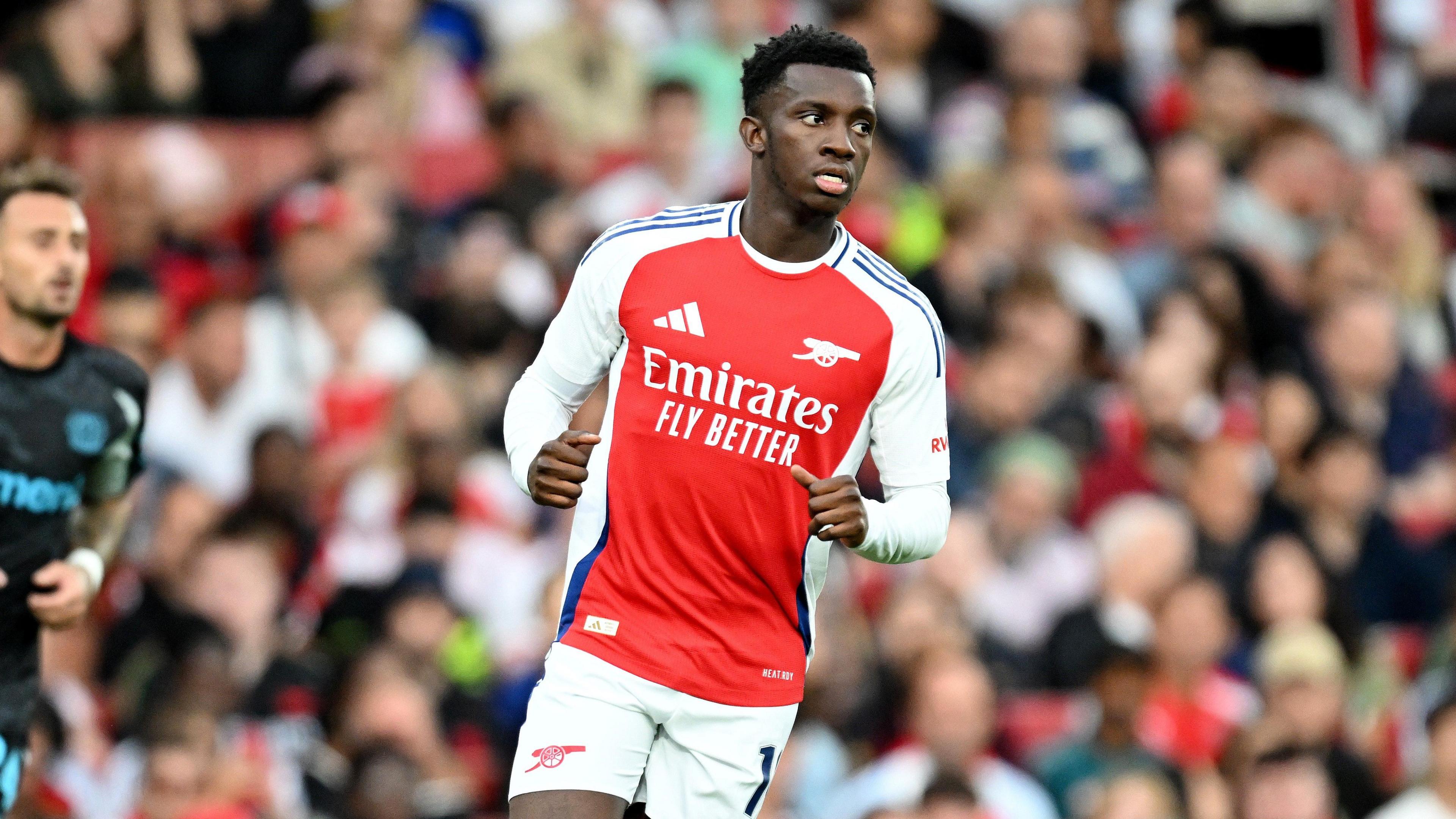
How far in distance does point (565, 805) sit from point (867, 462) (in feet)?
17.5

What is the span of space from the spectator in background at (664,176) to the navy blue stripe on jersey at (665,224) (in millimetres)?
5720

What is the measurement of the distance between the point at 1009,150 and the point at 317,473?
16.5ft

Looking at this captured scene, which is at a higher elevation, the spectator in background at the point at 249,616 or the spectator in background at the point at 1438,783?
the spectator in background at the point at 249,616

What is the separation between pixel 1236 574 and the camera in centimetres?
1092

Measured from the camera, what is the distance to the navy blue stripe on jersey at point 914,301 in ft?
18.8

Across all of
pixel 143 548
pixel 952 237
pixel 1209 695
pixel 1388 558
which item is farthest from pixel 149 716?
pixel 1388 558

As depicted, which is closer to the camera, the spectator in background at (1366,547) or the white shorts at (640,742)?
the white shorts at (640,742)

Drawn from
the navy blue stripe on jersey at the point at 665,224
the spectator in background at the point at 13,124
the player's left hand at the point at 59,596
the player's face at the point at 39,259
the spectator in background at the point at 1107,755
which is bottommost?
the spectator in background at the point at 1107,755

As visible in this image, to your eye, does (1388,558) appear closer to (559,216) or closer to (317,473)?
(559,216)

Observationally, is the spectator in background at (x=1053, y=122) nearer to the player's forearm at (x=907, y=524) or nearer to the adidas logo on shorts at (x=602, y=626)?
the player's forearm at (x=907, y=524)

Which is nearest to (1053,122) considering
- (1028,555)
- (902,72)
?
(902,72)

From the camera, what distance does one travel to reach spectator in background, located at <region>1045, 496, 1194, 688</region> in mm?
10227

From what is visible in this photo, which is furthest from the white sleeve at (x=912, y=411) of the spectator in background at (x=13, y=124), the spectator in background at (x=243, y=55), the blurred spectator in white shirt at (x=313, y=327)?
the spectator in background at (x=243, y=55)

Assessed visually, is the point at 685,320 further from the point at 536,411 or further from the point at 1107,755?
the point at 1107,755
